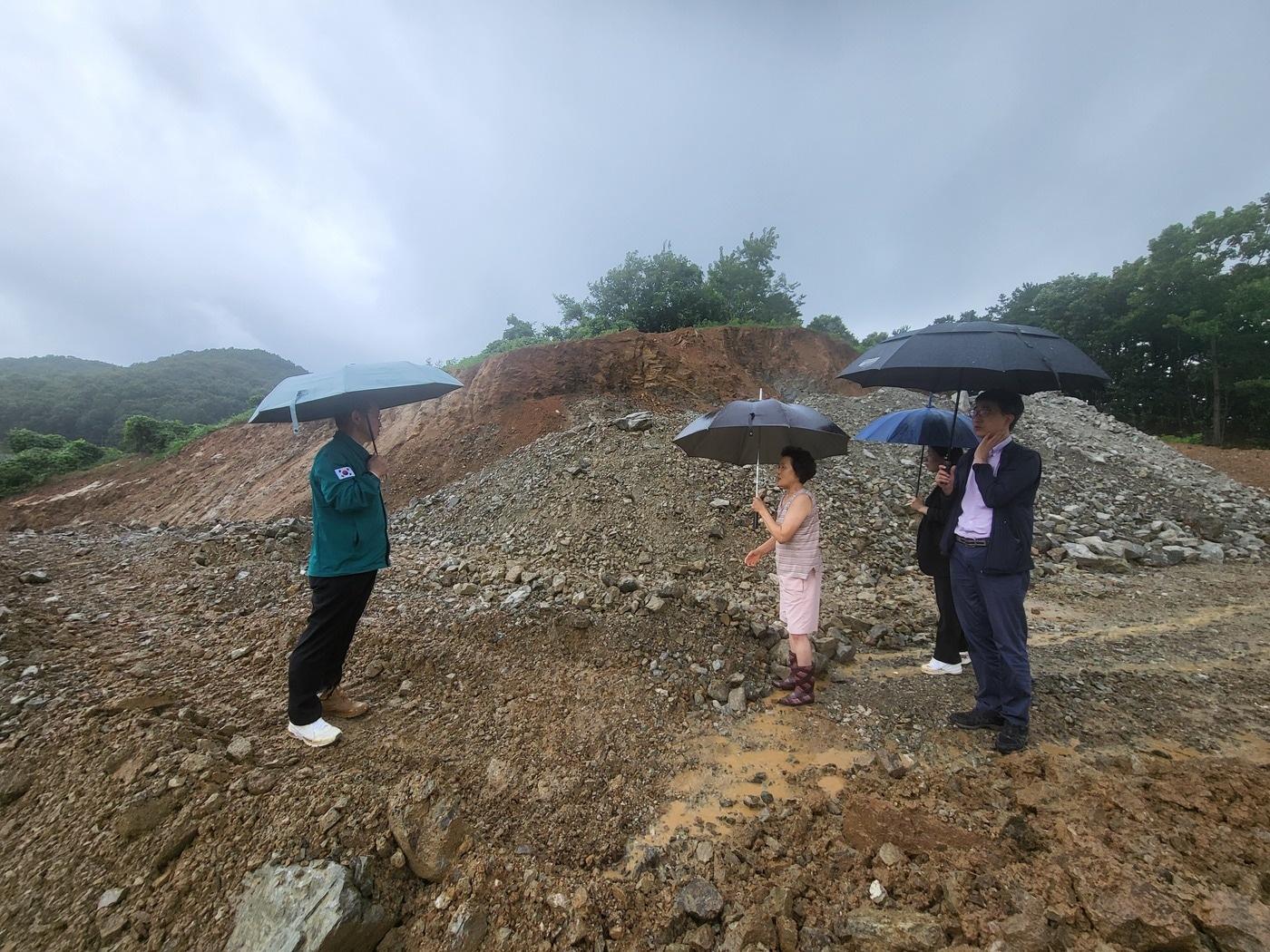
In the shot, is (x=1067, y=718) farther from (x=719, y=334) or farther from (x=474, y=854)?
(x=719, y=334)

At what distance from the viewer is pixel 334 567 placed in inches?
103

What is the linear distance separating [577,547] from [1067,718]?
171 inches

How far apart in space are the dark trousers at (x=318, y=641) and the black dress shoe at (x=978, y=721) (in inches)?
140

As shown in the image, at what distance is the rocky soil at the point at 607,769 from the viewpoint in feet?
5.88

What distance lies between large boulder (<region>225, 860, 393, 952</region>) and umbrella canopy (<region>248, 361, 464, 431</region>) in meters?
1.97

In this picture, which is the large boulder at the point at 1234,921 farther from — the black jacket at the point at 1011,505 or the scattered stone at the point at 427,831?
the scattered stone at the point at 427,831

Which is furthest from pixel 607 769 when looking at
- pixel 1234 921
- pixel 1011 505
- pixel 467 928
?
pixel 1011 505

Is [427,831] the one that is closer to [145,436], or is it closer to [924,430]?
[924,430]

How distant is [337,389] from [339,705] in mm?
1885

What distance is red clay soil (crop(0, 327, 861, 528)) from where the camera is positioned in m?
9.84

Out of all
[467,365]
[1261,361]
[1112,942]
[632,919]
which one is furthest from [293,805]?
[1261,361]

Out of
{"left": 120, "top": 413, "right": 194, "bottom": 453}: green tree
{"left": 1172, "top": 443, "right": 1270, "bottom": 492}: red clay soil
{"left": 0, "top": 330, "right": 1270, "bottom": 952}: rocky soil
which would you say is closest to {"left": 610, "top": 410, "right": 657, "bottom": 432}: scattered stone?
{"left": 0, "top": 330, "right": 1270, "bottom": 952}: rocky soil

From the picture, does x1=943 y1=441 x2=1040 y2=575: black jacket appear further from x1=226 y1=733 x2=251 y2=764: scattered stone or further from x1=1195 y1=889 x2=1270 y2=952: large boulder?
x1=226 y1=733 x2=251 y2=764: scattered stone

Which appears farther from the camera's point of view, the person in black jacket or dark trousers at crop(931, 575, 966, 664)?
dark trousers at crop(931, 575, 966, 664)
